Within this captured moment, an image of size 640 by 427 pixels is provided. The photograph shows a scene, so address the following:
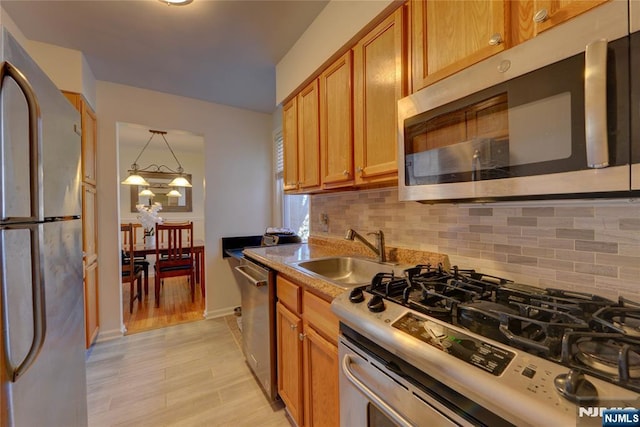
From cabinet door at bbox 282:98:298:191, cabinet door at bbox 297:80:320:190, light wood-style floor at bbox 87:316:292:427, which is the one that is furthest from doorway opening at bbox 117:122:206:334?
cabinet door at bbox 297:80:320:190

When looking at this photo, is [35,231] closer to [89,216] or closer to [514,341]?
[514,341]

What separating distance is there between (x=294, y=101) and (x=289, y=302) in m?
1.63

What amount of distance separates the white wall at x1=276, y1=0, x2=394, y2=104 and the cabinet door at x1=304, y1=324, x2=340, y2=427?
162cm

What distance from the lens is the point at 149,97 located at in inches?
112

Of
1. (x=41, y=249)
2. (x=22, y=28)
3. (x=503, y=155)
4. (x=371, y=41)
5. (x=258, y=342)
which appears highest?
(x=22, y=28)

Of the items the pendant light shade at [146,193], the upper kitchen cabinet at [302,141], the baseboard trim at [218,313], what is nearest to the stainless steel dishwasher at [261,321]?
the upper kitchen cabinet at [302,141]

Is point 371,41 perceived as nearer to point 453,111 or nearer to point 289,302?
point 453,111

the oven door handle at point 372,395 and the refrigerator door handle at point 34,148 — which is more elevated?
the refrigerator door handle at point 34,148

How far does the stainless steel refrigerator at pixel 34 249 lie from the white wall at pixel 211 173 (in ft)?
5.76

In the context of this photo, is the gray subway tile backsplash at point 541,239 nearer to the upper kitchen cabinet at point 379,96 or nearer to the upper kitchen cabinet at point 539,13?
the upper kitchen cabinet at point 379,96

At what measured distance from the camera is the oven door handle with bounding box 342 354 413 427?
2.30 ft

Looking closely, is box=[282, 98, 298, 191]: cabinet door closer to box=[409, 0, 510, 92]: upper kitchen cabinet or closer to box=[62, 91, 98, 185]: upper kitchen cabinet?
box=[409, 0, 510, 92]: upper kitchen cabinet

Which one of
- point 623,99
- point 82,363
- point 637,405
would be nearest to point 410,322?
point 637,405

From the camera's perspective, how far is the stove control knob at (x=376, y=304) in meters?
0.83
